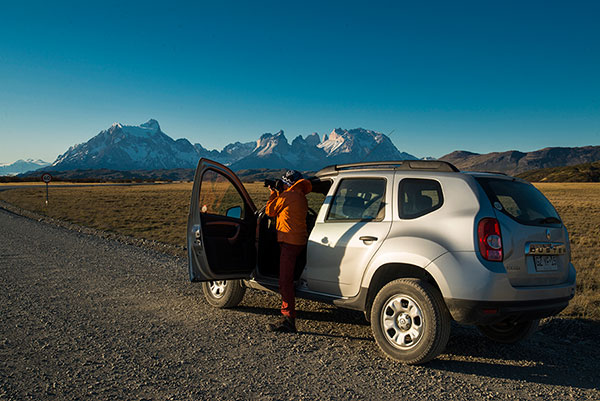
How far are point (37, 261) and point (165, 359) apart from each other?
691 cm

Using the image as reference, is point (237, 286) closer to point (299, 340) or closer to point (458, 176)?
point (299, 340)

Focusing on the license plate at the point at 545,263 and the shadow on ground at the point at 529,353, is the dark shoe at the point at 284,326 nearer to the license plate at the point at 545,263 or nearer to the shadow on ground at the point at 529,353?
the shadow on ground at the point at 529,353

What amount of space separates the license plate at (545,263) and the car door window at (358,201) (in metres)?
1.52

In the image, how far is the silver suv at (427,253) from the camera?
4.04 m

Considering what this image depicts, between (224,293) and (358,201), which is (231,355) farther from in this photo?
(358,201)

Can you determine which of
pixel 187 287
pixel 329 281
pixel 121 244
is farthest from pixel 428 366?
pixel 121 244

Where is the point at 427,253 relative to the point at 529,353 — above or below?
above

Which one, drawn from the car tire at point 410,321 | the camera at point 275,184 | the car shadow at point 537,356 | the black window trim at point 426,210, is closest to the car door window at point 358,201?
the black window trim at point 426,210

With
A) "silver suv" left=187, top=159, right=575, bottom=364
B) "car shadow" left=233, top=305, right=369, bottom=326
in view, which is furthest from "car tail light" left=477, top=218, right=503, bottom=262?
"car shadow" left=233, top=305, right=369, bottom=326

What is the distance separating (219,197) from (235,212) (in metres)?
0.37

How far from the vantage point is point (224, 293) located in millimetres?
6414

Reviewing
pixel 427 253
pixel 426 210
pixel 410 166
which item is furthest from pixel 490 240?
pixel 410 166

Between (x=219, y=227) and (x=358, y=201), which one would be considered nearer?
(x=358, y=201)

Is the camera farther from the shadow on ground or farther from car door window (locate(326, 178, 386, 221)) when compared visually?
the shadow on ground
